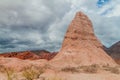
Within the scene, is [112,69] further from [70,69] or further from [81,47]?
[81,47]

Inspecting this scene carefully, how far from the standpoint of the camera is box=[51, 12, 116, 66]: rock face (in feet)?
180

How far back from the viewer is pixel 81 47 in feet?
187

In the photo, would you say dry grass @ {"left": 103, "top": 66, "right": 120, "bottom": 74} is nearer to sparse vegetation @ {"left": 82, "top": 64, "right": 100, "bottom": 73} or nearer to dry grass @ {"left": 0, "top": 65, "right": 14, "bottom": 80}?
sparse vegetation @ {"left": 82, "top": 64, "right": 100, "bottom": 73}

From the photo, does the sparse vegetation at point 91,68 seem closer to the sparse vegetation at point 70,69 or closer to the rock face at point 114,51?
the sparse vegetation at point 70,69

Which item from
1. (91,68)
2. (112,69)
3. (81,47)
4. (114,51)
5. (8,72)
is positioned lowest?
(8,72)

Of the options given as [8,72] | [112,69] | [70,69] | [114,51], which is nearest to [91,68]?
[70,69]

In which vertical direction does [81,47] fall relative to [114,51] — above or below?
below

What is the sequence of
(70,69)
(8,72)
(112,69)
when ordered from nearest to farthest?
1. (8,72)
2. (70,69)
3. (112,69)

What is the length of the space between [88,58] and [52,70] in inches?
352

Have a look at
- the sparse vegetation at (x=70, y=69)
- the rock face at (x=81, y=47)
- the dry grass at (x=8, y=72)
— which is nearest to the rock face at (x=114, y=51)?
the rock face at (x=81, y=47)

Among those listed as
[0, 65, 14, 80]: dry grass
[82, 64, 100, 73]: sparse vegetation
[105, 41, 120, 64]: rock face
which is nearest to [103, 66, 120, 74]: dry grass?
[82, 64, 100, 73]: sparse vegetation

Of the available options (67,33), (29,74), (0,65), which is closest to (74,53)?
(67,33)

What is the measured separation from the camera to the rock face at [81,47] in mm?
54938

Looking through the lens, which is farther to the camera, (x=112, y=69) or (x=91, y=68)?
(x=112, y=69)
